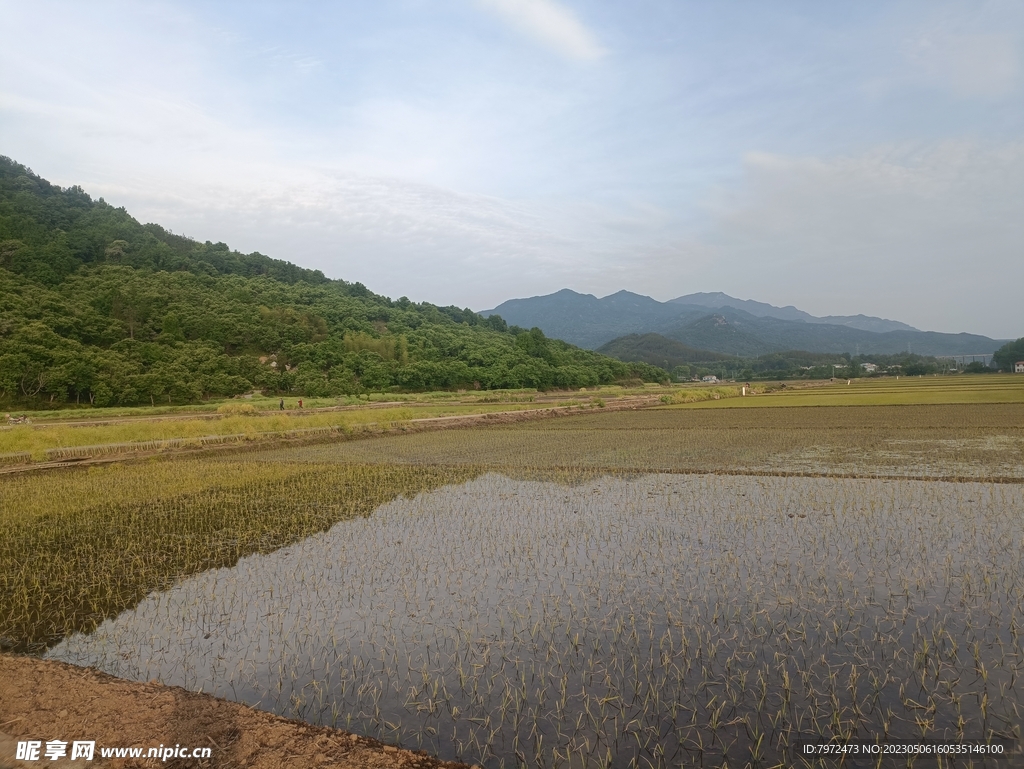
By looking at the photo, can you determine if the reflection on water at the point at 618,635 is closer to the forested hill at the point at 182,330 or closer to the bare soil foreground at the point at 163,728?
the bare soil foreground at the point at 163,728

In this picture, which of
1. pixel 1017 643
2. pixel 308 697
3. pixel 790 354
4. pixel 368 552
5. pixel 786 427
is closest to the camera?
pixel 308 697

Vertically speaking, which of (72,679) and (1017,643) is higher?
(1017,643)

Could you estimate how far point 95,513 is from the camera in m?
11.5

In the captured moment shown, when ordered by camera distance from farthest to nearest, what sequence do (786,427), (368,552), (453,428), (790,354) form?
1. (790,354)
2. (453,428)
3. (786,427)
4. (368,552)

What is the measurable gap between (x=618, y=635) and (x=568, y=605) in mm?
876

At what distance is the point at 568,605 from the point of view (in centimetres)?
631

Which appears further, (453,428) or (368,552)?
(453,428)

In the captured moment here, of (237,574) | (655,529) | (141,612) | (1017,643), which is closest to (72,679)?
(141,612)

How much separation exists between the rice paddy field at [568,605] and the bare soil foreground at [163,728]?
0.36 metres

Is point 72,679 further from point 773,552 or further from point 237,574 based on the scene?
point 773,552

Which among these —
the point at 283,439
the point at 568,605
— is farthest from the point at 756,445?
the point at 283,439

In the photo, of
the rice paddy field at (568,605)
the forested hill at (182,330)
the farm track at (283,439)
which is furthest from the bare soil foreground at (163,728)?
the forested hill at (182,330)

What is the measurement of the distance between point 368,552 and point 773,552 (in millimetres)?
5843

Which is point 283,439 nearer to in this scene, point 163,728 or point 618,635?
point 163,728
